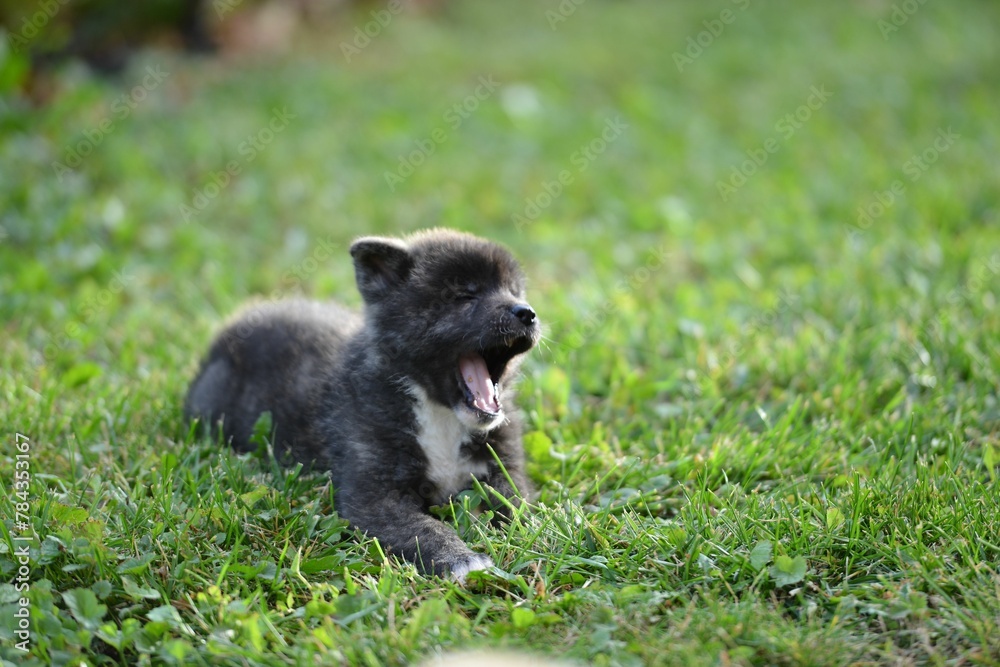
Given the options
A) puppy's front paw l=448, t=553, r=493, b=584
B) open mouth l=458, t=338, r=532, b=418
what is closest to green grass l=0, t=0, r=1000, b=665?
puppy's front paw l=448, t=553, r=493, b=584

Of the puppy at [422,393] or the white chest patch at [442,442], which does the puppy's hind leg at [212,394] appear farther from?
the white chest patch at [442,442]

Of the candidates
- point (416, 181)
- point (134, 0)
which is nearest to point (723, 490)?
point (416, 181)

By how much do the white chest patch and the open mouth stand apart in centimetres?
14

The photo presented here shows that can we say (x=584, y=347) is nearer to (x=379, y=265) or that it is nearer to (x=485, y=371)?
(x=485, y=371)

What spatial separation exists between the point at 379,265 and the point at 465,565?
1.45 m

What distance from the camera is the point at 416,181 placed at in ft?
28.5

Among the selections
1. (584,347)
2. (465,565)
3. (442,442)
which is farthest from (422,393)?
(584,347)

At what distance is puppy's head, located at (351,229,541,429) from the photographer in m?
4.17

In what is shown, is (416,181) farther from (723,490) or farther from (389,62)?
(723,490)

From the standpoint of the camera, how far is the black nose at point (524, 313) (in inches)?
163

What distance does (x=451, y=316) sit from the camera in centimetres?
425

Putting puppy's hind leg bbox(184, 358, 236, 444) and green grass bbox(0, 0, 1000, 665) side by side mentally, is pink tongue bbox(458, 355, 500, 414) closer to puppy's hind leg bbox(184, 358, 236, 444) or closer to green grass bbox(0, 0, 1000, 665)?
green grass bbox(0, 0, 1000, 665)

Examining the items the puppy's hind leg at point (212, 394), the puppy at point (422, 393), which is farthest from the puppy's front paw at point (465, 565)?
the puppy's hind leg at point (212, 394)

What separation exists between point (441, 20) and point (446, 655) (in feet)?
41.6
